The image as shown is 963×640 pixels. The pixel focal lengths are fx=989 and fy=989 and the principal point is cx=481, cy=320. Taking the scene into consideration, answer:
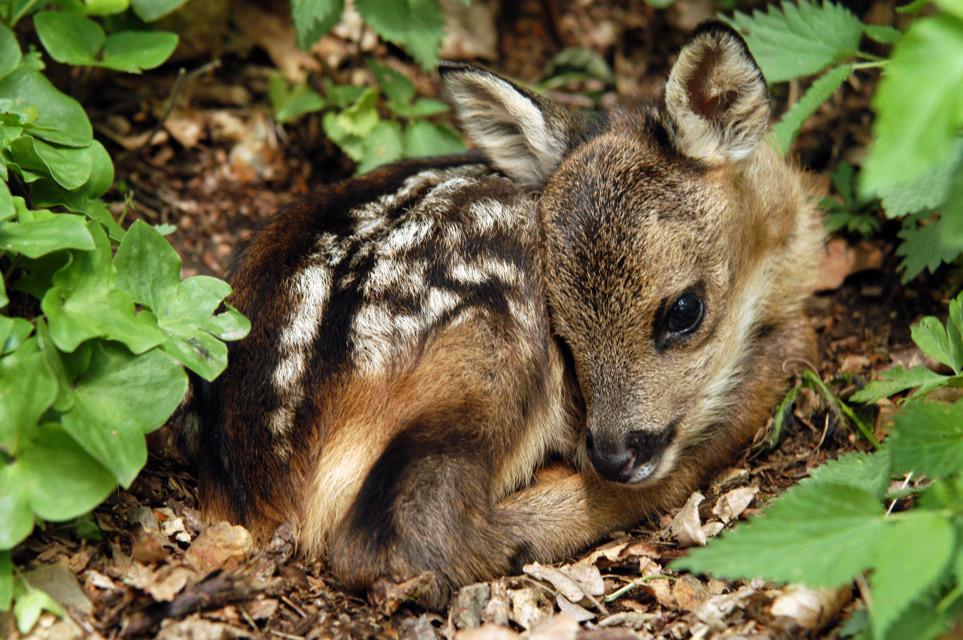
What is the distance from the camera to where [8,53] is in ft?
14.0

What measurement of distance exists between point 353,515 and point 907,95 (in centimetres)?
235

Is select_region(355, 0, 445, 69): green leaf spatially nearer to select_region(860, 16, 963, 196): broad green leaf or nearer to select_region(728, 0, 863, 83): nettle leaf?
select_region(728, 0, 863, 83): nettle leaf

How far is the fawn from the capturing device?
12.5 ft

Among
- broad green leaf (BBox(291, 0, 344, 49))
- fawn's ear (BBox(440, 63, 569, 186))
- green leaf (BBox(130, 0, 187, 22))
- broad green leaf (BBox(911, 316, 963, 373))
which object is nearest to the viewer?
broad green leaf (BBox(911, 316, 963, 373))

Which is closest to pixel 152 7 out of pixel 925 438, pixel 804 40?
pixel 804 40

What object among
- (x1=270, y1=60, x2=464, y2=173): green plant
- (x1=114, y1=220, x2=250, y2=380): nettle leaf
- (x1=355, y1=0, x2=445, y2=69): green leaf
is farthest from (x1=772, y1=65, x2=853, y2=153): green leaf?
(x1=114, y1=220, x2=250, y2=380): nettle leaf

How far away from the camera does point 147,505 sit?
3.95 m

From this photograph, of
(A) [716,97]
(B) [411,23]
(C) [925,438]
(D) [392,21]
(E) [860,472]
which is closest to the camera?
(C) [925,438]

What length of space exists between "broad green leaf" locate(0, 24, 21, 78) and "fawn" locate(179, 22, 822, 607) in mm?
1242

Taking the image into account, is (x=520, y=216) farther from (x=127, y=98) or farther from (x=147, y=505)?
(x=127, y=98)

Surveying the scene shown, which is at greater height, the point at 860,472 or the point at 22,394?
the point at 860,472

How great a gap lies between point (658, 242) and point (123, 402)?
227 cm

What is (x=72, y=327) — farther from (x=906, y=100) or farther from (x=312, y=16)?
(x=906, y=100)

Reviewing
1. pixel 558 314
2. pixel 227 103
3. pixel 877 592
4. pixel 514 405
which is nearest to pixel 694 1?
pixel 227 103
